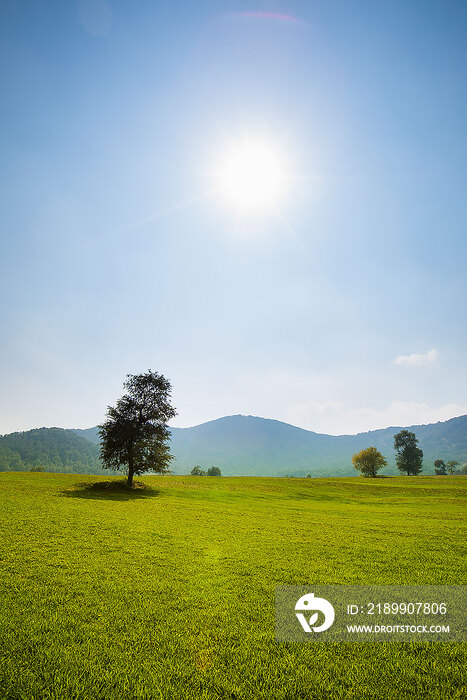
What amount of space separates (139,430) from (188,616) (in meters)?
37.0

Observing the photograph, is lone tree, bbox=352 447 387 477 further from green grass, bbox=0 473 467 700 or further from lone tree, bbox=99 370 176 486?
green grass, bbox=0 473 467 700

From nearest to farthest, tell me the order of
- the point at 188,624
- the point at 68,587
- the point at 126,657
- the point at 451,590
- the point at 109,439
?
the point at 126,657 → the point at 188,624 → the point at 68,587 → the point at 451,590 → the point at 109,439

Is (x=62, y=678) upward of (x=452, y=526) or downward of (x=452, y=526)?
upward

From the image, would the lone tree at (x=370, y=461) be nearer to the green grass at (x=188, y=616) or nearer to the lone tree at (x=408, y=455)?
the lone tree at (x=408, y=455)

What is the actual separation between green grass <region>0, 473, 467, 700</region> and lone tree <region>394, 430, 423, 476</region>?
11798 centimetres

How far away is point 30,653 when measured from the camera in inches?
217

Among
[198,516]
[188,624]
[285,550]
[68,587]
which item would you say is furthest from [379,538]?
[68,587]

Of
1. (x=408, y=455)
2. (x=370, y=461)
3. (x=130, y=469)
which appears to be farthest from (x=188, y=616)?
(x=408, y=455)

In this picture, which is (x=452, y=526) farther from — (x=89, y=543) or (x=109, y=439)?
(x=109, y=439)

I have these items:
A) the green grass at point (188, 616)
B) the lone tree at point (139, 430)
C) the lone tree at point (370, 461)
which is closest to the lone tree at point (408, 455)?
the lone tree at point (370, 461)

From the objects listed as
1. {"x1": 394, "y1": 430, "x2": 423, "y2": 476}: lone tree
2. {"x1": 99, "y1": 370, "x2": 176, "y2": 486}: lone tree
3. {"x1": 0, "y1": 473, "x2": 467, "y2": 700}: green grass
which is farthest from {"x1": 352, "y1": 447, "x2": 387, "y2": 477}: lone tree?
{"x1": 0, "y1": 473, "x2": 467, "y2": 700}: green grass

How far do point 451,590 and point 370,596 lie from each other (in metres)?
2.79

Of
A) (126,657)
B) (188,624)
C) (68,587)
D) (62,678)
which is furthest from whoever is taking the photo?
(68,587)

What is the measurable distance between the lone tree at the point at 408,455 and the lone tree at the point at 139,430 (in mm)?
105219
